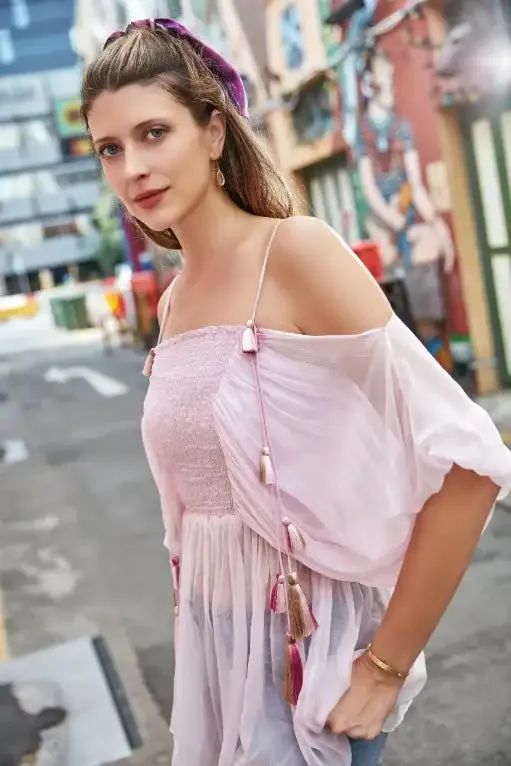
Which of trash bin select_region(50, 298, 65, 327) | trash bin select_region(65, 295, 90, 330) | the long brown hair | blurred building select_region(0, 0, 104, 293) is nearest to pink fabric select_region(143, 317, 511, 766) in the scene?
the long brown hair

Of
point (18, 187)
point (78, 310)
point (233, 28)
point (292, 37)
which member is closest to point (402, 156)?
point (292, 37)

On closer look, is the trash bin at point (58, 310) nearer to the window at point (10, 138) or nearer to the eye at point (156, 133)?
the eye at point (156, 133)

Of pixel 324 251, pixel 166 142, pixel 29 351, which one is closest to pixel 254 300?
→ pixel 324 251

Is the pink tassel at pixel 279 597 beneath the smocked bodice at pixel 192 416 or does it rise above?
beneath

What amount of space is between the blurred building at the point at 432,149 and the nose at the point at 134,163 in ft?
14.5

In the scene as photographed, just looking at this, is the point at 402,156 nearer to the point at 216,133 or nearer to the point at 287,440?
the point at 216,133

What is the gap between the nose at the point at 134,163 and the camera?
1.07 meters

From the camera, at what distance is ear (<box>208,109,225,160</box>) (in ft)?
3.68

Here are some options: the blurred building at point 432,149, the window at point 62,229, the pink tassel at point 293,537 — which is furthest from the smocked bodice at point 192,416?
the window at point 62,229

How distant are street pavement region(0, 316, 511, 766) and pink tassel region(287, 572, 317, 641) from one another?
59.2 inches

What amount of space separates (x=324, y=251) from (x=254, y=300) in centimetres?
11

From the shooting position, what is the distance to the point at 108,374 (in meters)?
11.0

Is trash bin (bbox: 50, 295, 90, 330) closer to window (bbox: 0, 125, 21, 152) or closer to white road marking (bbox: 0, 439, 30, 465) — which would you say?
white road marking (bbox: 0, 439, 30, 465)

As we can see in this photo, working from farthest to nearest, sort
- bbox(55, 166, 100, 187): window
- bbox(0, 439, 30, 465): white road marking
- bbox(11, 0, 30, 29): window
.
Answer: bbox(55, 166, 100, 187): window, bbox(11, 0, 30, 29): window, bbox(0, 439, 30, 465): white road marking
